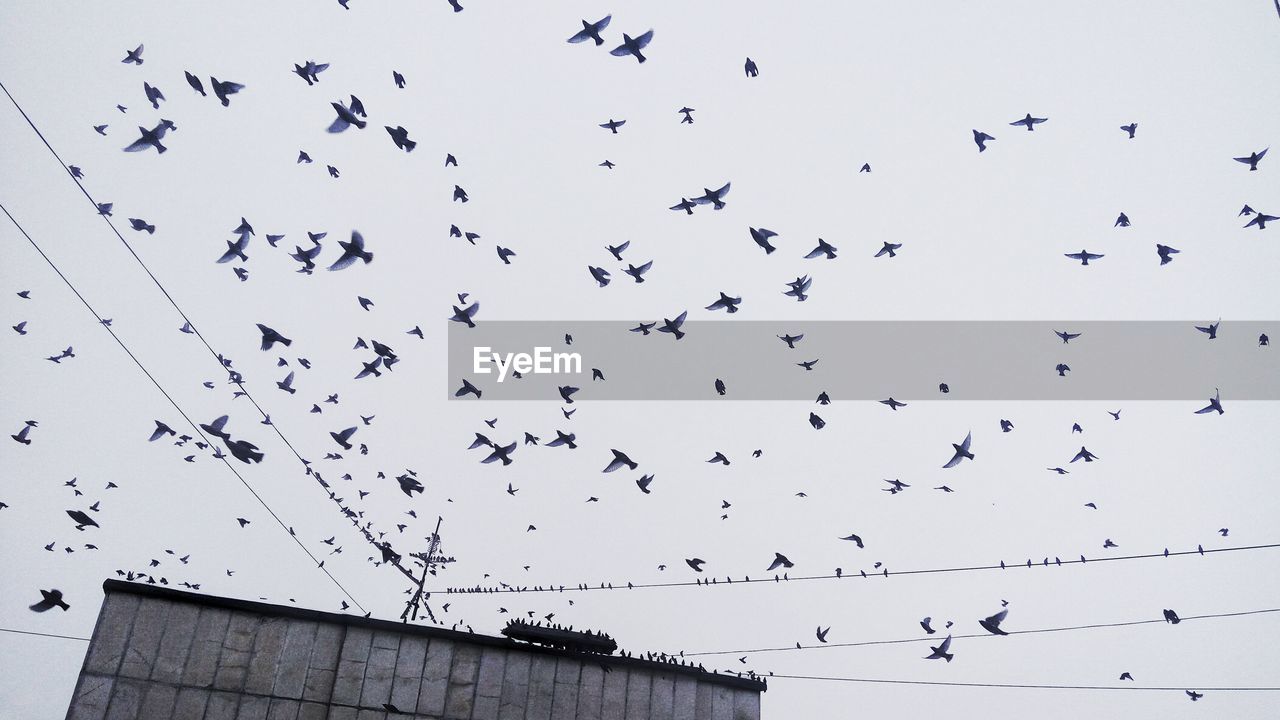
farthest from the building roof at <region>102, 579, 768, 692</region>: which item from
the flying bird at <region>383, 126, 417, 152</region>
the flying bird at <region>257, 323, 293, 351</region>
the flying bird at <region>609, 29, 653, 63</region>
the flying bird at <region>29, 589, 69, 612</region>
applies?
the flying bird at <region>609, 29, 653, 63</region>

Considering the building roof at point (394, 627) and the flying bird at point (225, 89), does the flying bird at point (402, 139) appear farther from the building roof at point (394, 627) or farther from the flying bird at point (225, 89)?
the building roof at point (394, 627)

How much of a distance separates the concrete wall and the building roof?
3 centimetres

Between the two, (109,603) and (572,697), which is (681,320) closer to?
(572,697)

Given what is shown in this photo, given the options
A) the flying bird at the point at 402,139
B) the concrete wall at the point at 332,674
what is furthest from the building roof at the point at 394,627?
the flying bird at the point at 402,139

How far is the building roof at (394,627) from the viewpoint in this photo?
49.5 ft

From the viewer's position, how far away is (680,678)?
16031 millimetres

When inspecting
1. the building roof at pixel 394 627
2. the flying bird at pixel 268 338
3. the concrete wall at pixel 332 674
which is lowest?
the concrete wall at pixel 332 674

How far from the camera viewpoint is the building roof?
15094 mm

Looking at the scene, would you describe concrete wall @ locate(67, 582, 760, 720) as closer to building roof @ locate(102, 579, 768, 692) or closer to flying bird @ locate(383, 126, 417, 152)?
building roof @ locate(102, 579, 768, 692)

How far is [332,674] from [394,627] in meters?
1.44

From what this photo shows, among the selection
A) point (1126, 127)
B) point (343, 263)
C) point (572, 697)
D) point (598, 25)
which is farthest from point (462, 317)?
point (1126, 127)

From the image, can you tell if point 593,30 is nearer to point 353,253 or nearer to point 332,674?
point 353,253

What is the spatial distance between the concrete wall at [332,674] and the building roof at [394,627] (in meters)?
0.03

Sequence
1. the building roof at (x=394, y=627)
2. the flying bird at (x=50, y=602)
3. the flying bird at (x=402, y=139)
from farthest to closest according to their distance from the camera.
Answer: the building roof at (x=394, y=627)
the flying bird at (x=402, y=139)
the flying bird at (x=50, y=602)
